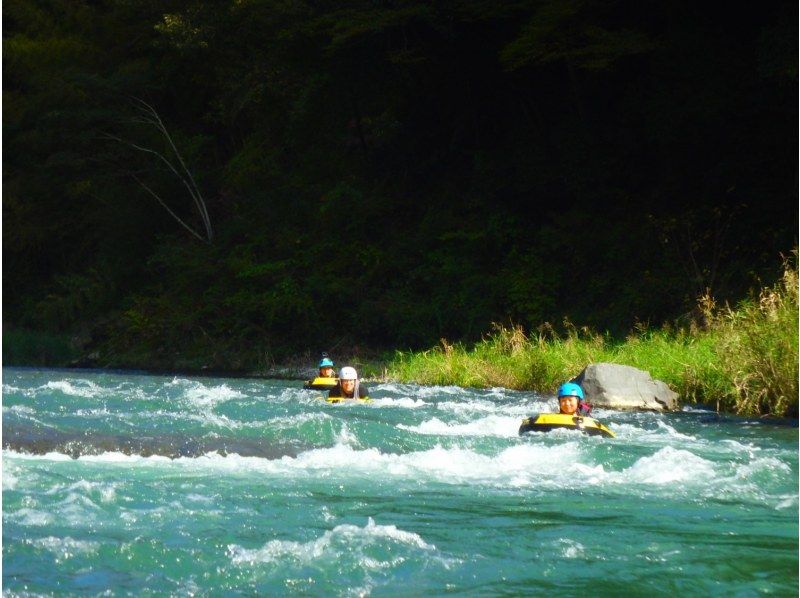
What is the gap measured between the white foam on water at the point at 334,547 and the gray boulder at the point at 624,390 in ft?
27.0

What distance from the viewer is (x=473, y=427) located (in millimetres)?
12453

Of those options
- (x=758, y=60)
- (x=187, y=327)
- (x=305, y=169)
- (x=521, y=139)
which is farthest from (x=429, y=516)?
(x=305, y=169)

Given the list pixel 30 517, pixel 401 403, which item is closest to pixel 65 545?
pixel 30 517

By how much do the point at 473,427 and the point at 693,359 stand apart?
436 cm

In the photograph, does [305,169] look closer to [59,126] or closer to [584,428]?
[59,126]

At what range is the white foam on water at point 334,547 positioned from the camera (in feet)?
20.2

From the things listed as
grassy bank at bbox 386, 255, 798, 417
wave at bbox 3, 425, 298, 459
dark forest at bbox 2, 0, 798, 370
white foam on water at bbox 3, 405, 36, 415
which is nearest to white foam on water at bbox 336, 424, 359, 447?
wave at bbox 3, 425, 298, 459

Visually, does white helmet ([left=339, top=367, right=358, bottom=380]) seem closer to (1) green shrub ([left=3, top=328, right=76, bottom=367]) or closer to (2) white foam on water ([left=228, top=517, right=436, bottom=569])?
(2) white foam on water ([left=228, top=517, right=436, bottom=569])

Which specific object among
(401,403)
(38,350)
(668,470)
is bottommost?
(668,470)

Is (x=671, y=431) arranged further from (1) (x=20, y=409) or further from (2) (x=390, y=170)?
(2) (x=390, y=170)

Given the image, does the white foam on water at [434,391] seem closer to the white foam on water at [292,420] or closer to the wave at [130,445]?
the white foam on water at [292,420]

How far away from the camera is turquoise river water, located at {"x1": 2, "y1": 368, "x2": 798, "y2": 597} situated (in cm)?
589

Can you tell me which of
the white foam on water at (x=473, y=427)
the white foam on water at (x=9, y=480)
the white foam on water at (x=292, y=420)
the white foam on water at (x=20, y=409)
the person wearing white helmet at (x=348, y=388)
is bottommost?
the white foam on water at (x=9, y=480)

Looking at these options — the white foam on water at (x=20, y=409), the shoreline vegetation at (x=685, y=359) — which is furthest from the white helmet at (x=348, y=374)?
the white foam on water at (x=20, y=409)
